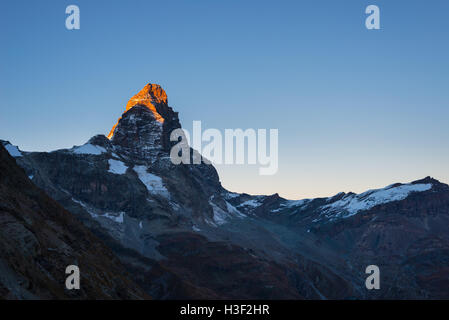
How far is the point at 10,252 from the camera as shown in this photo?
259ft

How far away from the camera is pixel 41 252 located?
3750 inches

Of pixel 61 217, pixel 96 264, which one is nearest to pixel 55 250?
pixel 96 264

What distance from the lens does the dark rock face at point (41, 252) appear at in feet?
254

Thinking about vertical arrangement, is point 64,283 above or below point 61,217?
below

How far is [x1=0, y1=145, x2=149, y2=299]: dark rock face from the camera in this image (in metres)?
77.4
